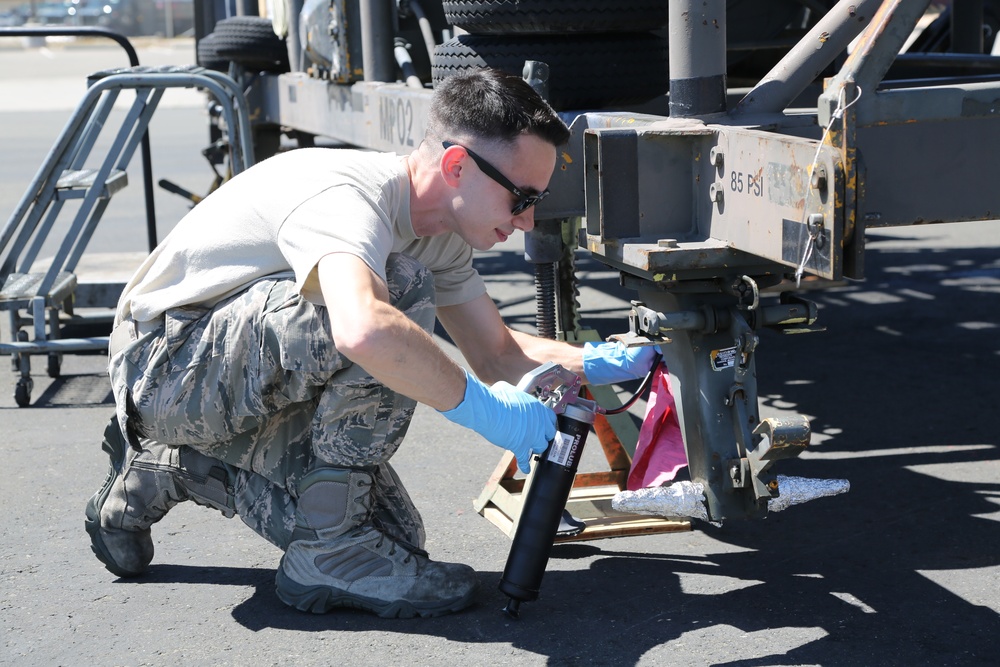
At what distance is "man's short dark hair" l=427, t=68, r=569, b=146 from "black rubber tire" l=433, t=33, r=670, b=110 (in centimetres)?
75

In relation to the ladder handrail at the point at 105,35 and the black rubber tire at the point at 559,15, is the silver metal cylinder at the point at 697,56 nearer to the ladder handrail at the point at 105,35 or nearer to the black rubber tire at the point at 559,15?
the black rubber tire at the point at 559,15

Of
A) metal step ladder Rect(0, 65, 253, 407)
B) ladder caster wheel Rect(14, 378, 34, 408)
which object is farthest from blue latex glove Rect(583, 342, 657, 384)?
ladder caster wheel Rect(14, 378, 34, 408)

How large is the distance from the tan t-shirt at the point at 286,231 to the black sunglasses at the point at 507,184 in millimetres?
183

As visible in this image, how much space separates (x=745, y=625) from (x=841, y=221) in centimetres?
90

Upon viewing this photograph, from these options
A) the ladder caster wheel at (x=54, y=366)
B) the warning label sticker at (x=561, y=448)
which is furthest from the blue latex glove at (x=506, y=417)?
the ladder caster wheel at (x=54, y=366)

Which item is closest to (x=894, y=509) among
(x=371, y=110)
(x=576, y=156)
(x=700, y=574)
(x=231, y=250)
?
(x=700, y=574)

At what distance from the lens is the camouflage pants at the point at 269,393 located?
8.61 feet

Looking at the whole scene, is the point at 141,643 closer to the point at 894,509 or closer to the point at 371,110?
the point at 894,509

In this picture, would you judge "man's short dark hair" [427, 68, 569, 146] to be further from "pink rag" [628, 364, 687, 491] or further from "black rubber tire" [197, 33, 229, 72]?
"black rubber tire" [197, 33, 229, 72]

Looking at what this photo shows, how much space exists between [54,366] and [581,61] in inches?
105

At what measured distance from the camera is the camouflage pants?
262 cm

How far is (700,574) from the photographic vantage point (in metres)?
2.90

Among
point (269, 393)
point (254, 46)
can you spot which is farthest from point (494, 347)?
point (254, 46)

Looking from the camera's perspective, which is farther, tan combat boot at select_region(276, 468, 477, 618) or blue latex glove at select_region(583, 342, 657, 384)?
blue latex glove at select_region(583, 342, 657, 384)
